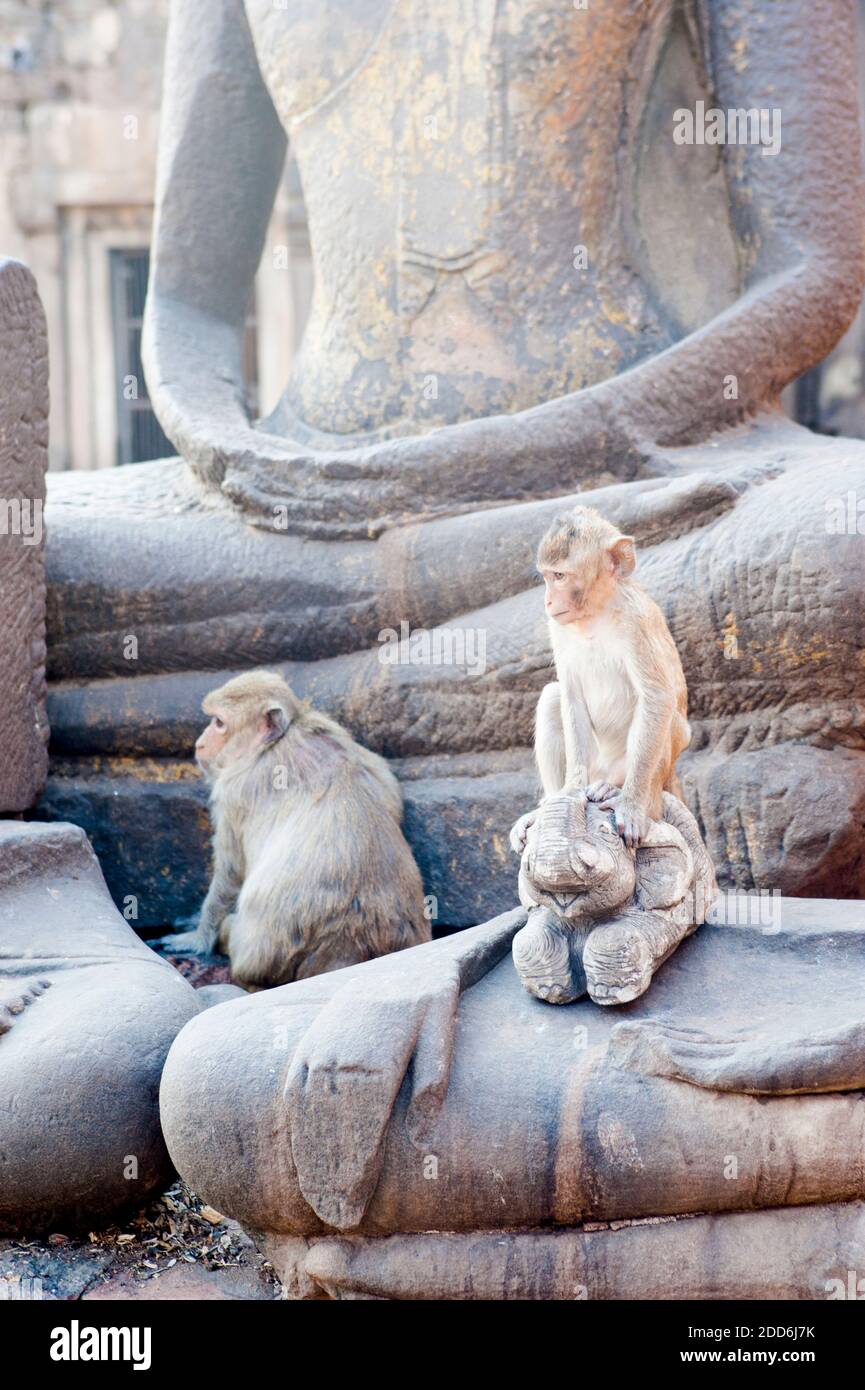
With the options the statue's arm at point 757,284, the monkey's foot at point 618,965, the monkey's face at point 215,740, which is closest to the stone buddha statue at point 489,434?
the statue's arm at point 757,284

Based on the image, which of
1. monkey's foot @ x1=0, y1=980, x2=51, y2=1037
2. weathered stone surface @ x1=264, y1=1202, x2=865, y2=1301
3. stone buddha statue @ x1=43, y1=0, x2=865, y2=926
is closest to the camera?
weathered stone surface @ x1=264, y1=1202, x2=865, y2=1301

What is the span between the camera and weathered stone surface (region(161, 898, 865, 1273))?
8.02 ft

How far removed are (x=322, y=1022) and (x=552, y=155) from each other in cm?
270

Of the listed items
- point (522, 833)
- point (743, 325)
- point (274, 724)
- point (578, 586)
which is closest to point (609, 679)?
point (578, 586)

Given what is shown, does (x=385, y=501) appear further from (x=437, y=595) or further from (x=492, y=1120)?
(x=492, y=1120)

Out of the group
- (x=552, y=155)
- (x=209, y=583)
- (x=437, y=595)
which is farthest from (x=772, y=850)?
(x=552, y=155)

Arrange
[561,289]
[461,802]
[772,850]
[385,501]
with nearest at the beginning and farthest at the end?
[772,850], [461,802], [385,501], [561,289]

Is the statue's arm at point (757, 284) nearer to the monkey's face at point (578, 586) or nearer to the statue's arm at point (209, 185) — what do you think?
the statue's arm at point (209, 185)

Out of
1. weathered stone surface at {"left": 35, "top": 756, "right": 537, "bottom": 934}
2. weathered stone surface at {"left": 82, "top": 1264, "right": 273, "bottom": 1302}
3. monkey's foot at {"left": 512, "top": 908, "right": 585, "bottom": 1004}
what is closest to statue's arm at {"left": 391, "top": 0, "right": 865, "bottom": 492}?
weathered stone surface at {"left": 35, "top": 756, "right": 537, "bottom": 934}

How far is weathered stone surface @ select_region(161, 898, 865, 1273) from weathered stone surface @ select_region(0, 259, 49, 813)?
153cm

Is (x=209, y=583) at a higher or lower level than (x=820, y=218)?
lower

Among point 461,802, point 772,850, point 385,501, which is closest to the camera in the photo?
point 772,850

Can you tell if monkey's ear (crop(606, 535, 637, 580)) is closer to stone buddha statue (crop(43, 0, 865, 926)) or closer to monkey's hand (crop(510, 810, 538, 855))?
monkey's hand (crop(510, 810, 538, 855))

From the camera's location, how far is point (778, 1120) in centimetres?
245
